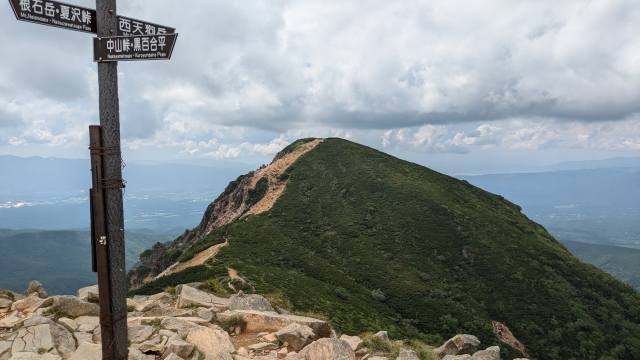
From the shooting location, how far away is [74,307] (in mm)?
13438

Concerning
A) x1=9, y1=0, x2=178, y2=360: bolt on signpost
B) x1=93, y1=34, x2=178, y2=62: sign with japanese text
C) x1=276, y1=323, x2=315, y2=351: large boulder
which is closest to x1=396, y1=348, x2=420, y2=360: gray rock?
x1=276, y1=323, x2=315, y2=351: large boulder

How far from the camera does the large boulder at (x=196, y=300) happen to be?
53.1 feet

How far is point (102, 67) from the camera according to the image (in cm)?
679

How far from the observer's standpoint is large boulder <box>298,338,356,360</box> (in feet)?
35.3

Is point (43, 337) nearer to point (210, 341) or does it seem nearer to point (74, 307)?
point (74, 307)

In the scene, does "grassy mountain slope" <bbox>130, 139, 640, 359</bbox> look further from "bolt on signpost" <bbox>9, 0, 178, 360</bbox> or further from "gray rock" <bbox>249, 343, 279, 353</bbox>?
"bolt on signpost" <bbox>9, 0, 178, 360</bbox>

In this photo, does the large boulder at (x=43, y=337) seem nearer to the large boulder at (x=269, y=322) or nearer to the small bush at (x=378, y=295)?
the large boulder at (x=269, y=322)

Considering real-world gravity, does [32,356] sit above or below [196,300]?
above

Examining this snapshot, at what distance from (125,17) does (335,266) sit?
1684 inches

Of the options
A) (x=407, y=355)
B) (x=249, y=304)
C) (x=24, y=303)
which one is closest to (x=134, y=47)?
(x=407, y=355)

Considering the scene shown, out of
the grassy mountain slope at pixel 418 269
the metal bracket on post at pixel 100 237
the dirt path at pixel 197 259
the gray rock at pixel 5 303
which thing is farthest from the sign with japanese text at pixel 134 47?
the dirt path at pixel 197 259

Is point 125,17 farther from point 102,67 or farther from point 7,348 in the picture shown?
point 7,348

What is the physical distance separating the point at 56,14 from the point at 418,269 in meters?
48.5

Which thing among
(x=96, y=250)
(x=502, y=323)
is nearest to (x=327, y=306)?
(x=502, y=323)
